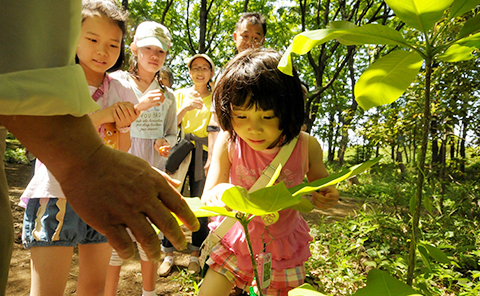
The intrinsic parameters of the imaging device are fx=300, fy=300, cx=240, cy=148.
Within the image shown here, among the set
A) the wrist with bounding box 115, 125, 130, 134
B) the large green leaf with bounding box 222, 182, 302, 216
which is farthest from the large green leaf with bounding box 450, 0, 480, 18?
the wrist with bounding box 115, 125, 130, 134

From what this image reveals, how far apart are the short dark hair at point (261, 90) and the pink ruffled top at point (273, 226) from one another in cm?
15

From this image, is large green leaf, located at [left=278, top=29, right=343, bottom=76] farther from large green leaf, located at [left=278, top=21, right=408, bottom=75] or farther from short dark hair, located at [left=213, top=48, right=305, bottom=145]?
short dark hair, located at [left=213, top=48, right=305, bottom=145]

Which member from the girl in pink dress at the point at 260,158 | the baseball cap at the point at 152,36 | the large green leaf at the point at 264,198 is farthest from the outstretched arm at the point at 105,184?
the baseball cap at the point at 152,36

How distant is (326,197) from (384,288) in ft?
2.13

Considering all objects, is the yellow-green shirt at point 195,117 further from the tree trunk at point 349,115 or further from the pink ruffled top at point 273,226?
the tree trunk at point 349,115

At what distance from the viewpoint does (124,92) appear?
1.92 m

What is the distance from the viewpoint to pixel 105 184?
711 mm

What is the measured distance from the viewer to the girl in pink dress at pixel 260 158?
50.7 inches

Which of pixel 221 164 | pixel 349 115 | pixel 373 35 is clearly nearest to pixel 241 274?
pixel 221 164

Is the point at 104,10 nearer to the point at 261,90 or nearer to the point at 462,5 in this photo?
the point at 261,90

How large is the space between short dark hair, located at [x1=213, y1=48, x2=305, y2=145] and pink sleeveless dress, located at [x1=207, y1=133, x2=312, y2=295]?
0.54 feet

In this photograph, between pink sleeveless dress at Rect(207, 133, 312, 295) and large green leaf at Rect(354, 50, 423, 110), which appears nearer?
large green leaf at Rect(354, 50, 423, 110)

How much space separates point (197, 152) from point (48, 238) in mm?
1811

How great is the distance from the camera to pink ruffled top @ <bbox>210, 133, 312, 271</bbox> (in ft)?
4.81
